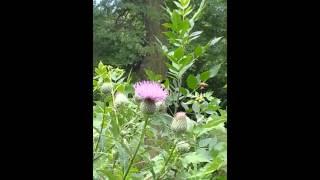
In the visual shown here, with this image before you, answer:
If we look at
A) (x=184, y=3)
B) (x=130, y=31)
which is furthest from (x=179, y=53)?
(x=130, y=31)

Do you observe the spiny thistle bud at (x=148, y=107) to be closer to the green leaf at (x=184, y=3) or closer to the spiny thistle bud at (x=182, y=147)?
the spiny thistle bud at (x=182, y=147)

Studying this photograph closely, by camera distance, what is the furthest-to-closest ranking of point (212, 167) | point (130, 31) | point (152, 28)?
1. point (130, 31)
2. point (152, 28)
3. point (212, 167)

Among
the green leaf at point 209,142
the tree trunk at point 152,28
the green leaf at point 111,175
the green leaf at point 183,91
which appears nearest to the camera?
the green leaf at point 111,175

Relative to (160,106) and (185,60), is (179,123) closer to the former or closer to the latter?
(160,106)

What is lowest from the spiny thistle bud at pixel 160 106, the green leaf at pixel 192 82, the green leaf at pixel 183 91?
the spiny thistle bud at pixel 160 106

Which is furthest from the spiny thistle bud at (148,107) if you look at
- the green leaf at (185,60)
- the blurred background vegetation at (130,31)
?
the blurred background vegetation at (130,31)

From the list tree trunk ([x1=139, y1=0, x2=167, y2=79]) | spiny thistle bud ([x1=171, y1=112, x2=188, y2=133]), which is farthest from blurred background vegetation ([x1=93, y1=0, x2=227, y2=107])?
spiny thistle bud ([x1=171, y1=112, x2=188, y2=133])

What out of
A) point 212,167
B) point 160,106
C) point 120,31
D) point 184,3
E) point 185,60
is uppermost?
point 120,31

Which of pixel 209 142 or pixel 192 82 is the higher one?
pixel 192 82

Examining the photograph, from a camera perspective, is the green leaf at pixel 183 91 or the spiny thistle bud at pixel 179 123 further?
the green leaf at pixel 183 91

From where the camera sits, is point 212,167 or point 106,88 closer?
point 212,167
